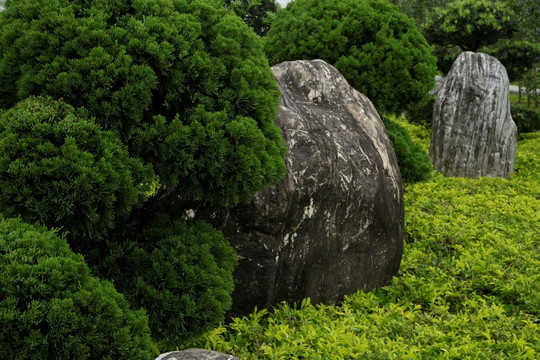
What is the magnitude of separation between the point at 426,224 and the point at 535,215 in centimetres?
149

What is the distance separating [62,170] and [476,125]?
6.85 meters

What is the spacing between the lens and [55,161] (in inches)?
97.7

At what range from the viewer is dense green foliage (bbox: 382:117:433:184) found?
6.69 m

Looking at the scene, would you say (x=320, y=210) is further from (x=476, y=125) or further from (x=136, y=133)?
(x=476, y=125)

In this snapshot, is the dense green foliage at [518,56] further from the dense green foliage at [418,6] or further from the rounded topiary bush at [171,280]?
the rounded topiary bush at [171,280]

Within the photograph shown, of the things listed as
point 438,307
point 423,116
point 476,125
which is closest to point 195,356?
point 438,307

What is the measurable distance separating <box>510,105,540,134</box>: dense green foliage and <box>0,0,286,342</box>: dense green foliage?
32.1 ft

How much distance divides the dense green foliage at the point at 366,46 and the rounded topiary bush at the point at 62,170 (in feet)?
14.4

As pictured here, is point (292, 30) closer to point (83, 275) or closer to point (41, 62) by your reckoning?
point (41, 62)

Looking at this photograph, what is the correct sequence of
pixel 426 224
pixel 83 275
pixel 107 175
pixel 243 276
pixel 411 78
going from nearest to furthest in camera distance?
pixel 83 275 < pixel 107 175 < pixel 243 276 < pixel 426 224 < pixel 411 78

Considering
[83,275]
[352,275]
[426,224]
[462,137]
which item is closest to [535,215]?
[426,224]

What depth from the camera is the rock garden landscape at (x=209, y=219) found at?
248 cm

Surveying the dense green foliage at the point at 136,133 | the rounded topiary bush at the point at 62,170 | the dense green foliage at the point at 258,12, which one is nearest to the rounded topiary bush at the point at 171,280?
the dense green foliage at the point at 136,133

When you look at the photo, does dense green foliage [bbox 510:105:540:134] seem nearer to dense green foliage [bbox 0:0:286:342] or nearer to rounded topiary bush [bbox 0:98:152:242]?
dense green foliage [bbox 0:0:286:342]
